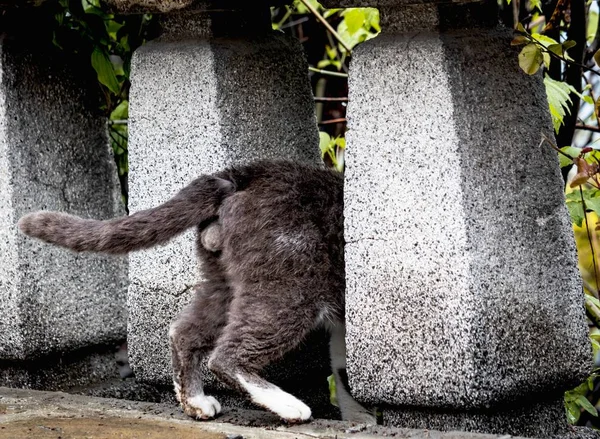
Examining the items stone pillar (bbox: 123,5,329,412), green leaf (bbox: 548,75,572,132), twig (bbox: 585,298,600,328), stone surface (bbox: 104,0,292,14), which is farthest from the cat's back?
twig (bbox: 585,298,600,328)

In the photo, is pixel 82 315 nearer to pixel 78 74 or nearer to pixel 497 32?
pixel 78 74

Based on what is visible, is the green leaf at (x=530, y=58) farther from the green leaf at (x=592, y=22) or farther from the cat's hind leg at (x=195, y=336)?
the green leaf at (x=592, y=22)

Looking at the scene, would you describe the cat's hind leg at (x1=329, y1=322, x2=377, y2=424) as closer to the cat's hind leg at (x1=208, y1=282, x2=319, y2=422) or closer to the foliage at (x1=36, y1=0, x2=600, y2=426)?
the cat's hind leg at (x1=208, y1=282, x2=319, y2=422)

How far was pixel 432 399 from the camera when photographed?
372 centimetres

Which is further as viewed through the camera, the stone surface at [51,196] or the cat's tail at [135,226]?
the stone surface at [51,196]

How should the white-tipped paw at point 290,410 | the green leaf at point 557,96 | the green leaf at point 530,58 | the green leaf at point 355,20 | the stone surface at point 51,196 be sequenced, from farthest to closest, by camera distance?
the green leaf at point 355,20
the stone surface at point 51,196
the green leaf at point 557,96
the white-tipped paw at point 290,410
the green leaf at point 530,58

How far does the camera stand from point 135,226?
404 centimetres

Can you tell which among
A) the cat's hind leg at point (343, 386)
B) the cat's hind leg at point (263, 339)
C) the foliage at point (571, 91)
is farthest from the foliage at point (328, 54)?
the cat's hind leg at point (263, 339)

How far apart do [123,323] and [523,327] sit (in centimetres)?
227

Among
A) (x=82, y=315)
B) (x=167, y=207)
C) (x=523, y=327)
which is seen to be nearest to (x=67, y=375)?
(x=82, y=315)

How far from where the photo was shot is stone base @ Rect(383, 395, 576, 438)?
3.76m

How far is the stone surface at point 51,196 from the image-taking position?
4.79m

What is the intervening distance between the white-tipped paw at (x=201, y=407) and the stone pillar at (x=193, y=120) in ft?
1.48

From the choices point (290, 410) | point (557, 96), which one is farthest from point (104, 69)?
point (557, 96)
